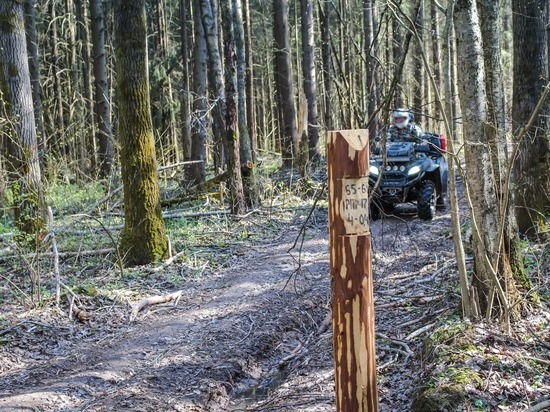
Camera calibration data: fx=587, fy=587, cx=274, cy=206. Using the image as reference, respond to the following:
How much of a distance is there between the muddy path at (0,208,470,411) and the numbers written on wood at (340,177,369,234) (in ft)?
5.16

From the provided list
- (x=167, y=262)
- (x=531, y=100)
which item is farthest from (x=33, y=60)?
(x=531, y=100)

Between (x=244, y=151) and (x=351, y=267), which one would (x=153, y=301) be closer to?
(x=351, y=267)

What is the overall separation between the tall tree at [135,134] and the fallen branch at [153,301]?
4.53ft

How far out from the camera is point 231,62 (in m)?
11.6

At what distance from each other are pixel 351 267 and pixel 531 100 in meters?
6.15

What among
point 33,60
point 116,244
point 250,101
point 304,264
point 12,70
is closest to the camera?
point 116,244

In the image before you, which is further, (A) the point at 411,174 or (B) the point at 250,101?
(B) the point at 250,101

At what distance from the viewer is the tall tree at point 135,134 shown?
345 inches

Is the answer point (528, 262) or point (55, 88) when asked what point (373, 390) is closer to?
point (528, 262)

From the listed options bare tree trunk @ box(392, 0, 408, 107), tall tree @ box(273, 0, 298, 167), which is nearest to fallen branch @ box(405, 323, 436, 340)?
bare tree trunk @ box(392, 0, 408, 107)

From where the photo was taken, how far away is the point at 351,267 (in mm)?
3025

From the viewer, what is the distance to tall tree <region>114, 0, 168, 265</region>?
877 centimetres

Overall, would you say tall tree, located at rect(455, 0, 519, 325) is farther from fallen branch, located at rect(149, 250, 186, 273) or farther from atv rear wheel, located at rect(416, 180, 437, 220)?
atv rear wheel, located at rect(416, 180, 437, 220)

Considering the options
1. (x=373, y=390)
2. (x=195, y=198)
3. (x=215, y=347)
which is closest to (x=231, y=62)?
(x=195, y=198)
